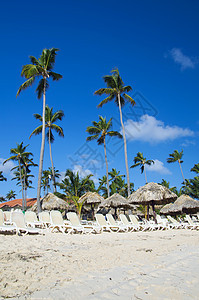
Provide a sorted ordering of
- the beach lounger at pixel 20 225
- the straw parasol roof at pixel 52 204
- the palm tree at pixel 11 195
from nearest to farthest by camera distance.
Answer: the beach lounger at pixel 20 225 < the straw parasol roof at pixel 52 204 < the palm tree at pixel 11 195

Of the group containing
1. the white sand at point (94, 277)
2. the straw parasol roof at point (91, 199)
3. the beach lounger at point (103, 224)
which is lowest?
the beach lounger at point (103, 224)

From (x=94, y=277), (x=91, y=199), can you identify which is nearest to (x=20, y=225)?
(x=94, y=277)

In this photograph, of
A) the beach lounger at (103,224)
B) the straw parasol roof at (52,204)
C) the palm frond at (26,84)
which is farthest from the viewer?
the straw parasol roof at (52,204)

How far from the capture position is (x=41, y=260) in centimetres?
310

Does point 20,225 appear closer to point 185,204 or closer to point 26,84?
point 26,84

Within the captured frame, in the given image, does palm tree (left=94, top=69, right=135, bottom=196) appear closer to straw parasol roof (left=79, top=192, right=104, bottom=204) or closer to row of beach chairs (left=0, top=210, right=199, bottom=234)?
straw parasol roof (left=79, top=192, right=104, bottom=204)

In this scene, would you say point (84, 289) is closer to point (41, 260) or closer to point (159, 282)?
point (159, 282)

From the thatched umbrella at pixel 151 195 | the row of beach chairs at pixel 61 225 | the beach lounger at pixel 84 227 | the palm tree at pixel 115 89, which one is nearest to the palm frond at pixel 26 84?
the palm tree at pixel 115 89

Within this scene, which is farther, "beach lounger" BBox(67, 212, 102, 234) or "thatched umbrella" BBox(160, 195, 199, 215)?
"thatched umbrella" BBox(160, 195, 199, 215)

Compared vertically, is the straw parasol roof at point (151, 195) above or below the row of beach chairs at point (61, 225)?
above

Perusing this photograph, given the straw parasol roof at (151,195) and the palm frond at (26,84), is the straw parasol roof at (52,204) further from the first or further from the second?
the palm frond at (26,84)

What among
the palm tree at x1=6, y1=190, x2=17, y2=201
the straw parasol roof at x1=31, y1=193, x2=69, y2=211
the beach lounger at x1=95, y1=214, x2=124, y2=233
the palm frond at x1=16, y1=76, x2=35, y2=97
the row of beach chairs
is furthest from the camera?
the palm tree at x1=6, y1=190, x2=17, y2=201

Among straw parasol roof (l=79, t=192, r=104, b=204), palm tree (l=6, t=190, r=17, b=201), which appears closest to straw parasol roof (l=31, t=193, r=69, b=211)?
straw parasol roof (l=79, t=192, r=104, b=204)

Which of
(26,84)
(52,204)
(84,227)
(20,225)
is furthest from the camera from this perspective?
(52,204)
